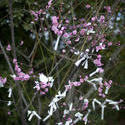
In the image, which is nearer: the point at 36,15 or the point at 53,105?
the point at 53,105

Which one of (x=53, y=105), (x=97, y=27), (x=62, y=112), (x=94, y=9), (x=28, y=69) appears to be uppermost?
(x=94, y=9)

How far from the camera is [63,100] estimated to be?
6.90 ft

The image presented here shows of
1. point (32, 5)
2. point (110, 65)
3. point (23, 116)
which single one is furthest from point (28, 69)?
point (110, 65)

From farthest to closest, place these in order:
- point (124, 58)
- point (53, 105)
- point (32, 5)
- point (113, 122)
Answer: point (113, 122) < point (124, 58) < point (32, 5) < point (53, 105)

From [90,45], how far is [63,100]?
52 centimetres

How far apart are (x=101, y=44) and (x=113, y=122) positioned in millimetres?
4505

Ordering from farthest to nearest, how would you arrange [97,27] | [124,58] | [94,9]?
1. [124,58]
2. [94,9]
3. [97,27]

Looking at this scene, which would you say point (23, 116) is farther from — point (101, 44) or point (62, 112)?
point (101, 44)

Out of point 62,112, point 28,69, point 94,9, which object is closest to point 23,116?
point 62,112

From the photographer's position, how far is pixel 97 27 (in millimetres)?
1986

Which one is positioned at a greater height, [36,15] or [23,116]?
[36,15]

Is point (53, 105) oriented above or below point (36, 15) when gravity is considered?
below

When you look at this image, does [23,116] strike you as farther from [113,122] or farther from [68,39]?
[113,122]

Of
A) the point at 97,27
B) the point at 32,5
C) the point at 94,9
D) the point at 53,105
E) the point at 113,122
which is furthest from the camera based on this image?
the point at 113,122
